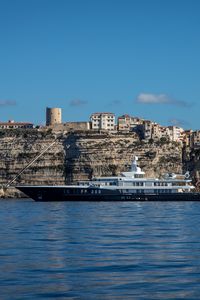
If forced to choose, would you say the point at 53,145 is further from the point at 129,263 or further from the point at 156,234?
the point at 129,263

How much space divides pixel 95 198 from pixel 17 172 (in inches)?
1434

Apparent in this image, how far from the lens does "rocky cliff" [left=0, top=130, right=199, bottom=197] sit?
11881 cm

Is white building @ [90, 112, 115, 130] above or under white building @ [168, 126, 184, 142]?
above

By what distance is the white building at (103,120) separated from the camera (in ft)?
470

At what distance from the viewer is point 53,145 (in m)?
124

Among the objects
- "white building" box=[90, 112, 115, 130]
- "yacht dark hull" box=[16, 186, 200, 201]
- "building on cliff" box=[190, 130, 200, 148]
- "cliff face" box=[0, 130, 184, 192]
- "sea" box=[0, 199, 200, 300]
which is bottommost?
"sea" box=[0, 199, 200, 300]

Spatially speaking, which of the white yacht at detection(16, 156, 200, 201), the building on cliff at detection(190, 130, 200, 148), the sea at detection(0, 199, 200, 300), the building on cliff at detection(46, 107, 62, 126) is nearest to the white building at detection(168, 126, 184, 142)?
the building on cliff at detection(190, 130, 200, 148)

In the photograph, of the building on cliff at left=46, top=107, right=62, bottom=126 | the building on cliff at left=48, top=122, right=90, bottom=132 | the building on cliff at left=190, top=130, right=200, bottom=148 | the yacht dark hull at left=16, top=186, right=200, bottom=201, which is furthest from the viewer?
the building on cliff at left=46, top=107, right=62, bottom=126

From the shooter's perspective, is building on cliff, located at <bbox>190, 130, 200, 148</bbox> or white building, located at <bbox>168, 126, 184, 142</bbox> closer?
white building, located at <bbox>168, 126, 184, 142</bbox>

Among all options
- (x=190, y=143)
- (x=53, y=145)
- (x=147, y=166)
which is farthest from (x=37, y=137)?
(x=190, y=143)

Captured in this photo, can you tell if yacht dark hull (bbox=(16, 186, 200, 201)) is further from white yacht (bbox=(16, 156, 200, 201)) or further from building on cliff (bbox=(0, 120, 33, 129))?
building on cliff (bbox=(0, 120, 33, 129))

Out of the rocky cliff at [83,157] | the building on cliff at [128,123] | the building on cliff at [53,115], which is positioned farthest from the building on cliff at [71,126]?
the building on cliff at [53,115]

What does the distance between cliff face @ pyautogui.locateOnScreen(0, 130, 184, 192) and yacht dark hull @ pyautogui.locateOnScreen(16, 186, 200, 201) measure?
28.8 meters

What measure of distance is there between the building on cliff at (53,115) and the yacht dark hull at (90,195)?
52.9 metres
